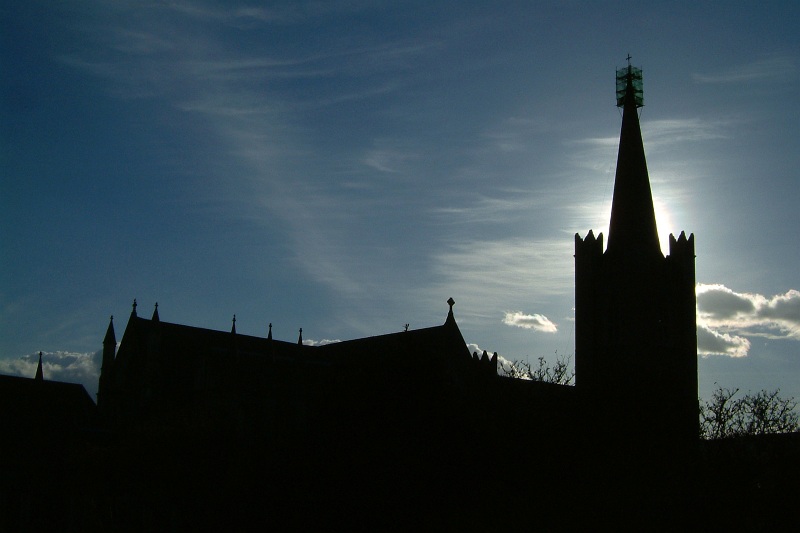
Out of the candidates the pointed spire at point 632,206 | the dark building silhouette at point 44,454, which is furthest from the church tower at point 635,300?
the dark building silhouette at point 44,454

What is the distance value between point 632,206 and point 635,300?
7.39 meters

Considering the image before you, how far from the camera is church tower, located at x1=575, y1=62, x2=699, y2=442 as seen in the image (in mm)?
69562

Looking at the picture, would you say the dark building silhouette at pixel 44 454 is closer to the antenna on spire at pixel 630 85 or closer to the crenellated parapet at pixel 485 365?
the crenellated parapet at pixel 485 365

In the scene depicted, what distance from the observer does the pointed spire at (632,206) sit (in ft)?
236

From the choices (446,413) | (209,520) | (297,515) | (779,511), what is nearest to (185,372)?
(209,520)

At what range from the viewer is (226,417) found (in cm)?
5728

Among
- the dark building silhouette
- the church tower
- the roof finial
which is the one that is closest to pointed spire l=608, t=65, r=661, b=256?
the church tower

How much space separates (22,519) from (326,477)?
24.0 meters

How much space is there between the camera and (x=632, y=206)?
72.7m

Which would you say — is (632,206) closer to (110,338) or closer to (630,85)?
(630,85)

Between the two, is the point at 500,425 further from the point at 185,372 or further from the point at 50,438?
the point at 50,438

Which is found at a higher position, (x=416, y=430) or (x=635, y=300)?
(x=635, y=300)

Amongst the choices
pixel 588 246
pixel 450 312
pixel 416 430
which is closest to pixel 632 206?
pixel 588 246

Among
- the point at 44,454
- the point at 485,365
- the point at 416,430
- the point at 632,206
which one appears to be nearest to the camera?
the point at 416,430
